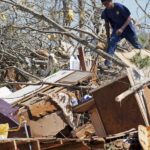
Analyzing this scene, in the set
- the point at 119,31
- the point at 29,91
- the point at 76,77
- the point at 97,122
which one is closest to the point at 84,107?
the point at 97,122

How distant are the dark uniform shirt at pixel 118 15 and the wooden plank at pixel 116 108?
9.94ft

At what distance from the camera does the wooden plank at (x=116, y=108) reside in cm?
548

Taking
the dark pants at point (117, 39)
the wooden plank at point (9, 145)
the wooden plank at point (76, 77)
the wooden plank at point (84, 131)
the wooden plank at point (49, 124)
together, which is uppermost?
the dark pants at point (117, 39)

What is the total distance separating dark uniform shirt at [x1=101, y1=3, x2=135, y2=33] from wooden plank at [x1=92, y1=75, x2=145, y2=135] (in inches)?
119

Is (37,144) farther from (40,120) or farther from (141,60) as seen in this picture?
(141,60)

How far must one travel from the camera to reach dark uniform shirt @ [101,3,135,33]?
8.44 meters

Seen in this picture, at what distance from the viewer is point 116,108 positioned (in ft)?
18.4

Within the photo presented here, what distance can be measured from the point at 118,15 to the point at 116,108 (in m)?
3.18

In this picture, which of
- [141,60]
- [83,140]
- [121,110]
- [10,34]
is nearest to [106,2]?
[141,60]

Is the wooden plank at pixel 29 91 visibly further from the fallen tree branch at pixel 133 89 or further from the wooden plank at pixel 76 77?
the fallen tree branch at pixel 133 89

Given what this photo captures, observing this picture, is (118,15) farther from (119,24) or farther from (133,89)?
(133,89)

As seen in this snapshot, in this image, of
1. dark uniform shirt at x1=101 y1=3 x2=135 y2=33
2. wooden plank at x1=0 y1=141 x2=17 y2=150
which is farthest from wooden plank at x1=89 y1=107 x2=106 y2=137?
dark uniform shirt at x1=101 y1=3 x2=135 y2=33

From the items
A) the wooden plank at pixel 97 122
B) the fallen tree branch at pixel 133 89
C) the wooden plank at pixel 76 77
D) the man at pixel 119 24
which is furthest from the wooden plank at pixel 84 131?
the man at pixel 119 24

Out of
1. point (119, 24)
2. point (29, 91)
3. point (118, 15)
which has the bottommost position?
point (29, 91)
